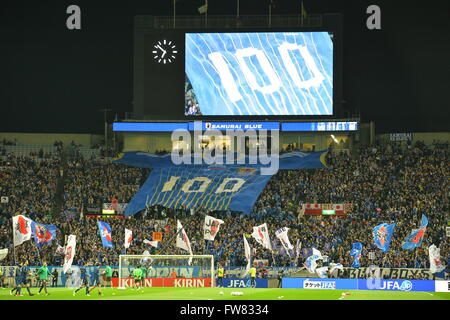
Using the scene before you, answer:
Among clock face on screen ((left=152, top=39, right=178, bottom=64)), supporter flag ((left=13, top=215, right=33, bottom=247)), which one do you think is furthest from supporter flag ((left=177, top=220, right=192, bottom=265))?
clock face on screen ((left=152, top=39, right=178, bottom=64))

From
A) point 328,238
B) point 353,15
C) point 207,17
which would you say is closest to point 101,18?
point 207,17

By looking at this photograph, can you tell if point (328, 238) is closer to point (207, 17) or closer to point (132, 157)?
point (132, 157)

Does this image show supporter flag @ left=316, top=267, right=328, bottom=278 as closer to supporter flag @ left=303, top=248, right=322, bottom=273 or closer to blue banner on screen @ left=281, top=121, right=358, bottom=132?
supporter flag @ left=303, top=248, right=322, bottom=273

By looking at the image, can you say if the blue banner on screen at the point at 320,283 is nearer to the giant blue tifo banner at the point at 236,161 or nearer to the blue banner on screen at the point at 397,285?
the blue banner on screen at the point at 397,285

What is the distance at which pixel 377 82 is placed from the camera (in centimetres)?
8100

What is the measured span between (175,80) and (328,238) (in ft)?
70.6

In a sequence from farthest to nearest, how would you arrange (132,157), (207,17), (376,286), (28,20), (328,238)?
(28,20) → (207,17) → (132,157) → (328,238) → (376,286)

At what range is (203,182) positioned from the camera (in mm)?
69312

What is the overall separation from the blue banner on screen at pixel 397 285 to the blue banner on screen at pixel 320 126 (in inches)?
840

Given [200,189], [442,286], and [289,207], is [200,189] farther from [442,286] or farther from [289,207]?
[442,286]

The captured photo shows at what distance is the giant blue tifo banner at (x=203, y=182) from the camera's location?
66.2 metres

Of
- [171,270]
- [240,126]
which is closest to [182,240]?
[171,270]

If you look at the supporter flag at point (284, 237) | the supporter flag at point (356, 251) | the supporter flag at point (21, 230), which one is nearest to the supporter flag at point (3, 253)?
the supporter flag at point (21, 230)

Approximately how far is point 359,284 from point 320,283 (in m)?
2.51
